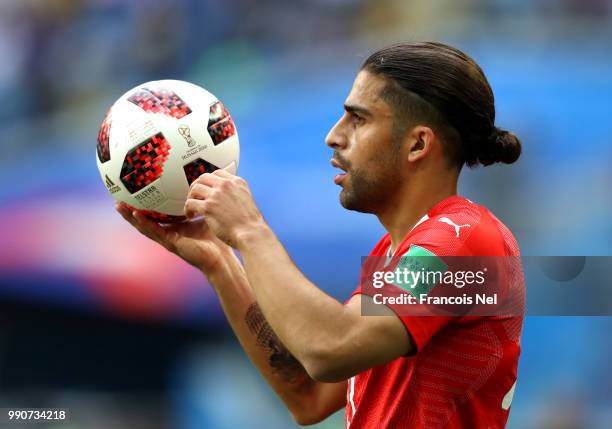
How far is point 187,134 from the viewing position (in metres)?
3.00

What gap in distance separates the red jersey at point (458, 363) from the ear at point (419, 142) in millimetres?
240

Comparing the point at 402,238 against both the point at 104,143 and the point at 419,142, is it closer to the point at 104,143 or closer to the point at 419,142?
the point at 419,142

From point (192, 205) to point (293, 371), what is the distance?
0.94 meters

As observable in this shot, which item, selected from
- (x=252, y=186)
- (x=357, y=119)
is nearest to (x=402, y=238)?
(x=357, y=119)

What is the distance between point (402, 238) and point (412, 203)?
0.42 feet

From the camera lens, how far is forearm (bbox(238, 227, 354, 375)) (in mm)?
2301

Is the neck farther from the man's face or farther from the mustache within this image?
the mustache

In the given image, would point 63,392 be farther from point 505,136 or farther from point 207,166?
point 505,136

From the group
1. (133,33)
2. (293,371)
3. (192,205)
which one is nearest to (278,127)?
(133,33)

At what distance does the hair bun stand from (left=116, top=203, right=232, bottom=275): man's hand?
3.48 ft

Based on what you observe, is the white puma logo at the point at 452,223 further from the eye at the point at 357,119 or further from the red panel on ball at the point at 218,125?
the red panel on ball at the point at 218,125

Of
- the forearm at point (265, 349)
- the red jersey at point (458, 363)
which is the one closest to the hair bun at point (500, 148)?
the red jersey at point (458, 363)

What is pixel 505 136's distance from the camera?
287cm

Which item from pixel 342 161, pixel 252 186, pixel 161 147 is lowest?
pixel 342 161
